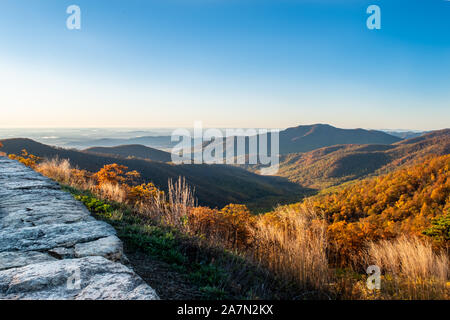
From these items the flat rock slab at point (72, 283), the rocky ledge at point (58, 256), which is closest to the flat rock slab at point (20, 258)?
the rocky ledge at point (58, 256)

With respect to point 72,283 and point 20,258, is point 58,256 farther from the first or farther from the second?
point 72,283

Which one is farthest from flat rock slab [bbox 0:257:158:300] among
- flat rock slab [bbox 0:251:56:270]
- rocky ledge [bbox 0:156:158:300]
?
flat rock slab [bbox 0:251:56:270]

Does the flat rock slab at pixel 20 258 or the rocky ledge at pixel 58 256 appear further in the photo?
the flat rock slab at pixel 20 258

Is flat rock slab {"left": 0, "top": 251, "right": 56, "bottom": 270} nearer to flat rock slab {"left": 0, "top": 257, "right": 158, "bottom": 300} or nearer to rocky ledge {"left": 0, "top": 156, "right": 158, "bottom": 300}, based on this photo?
rocky ledge {"left": 0, "top": 156, "right": 158, "bottom": 300}

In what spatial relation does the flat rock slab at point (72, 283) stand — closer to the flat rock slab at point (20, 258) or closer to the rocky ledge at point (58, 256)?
the rocky ledge at point (58, 256)

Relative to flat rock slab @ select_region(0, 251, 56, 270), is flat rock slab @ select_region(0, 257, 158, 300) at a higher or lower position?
higher

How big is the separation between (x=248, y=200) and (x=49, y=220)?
187ft

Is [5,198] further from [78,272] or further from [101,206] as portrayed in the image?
[78,272]

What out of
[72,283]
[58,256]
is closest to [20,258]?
[58,256]

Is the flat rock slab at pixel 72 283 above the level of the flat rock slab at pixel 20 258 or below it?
above

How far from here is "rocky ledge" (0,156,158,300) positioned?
126cm

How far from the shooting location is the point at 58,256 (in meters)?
1.76

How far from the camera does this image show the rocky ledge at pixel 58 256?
1.26m
